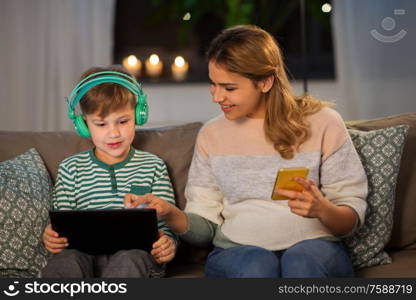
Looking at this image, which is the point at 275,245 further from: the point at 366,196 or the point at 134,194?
the point at 134,194

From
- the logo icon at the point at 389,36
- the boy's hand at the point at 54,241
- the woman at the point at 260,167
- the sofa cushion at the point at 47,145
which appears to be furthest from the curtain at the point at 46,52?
the boy's hand at the point at 54,241

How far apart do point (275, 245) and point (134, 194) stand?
1.34ft

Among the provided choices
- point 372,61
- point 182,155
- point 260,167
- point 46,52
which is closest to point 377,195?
point 260,167

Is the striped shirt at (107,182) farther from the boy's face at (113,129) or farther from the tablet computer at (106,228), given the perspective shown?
the tablet computer at (106,228)

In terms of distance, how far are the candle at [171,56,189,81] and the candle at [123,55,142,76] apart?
0.20 m

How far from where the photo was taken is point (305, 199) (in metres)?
1.76

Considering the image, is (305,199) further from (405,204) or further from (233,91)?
(405,204)

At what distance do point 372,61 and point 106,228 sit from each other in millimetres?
2391

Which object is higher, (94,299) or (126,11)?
(126,11)

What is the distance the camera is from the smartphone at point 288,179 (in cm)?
168

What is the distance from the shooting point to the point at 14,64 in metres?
3.98

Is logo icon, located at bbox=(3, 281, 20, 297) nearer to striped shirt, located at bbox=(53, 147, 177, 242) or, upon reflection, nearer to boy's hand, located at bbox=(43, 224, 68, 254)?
boy's hand, located at bbox=(43, 224, 68, 254)

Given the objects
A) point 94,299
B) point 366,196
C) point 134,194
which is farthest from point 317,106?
point 94,299

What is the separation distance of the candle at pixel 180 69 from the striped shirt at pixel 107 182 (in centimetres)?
199
